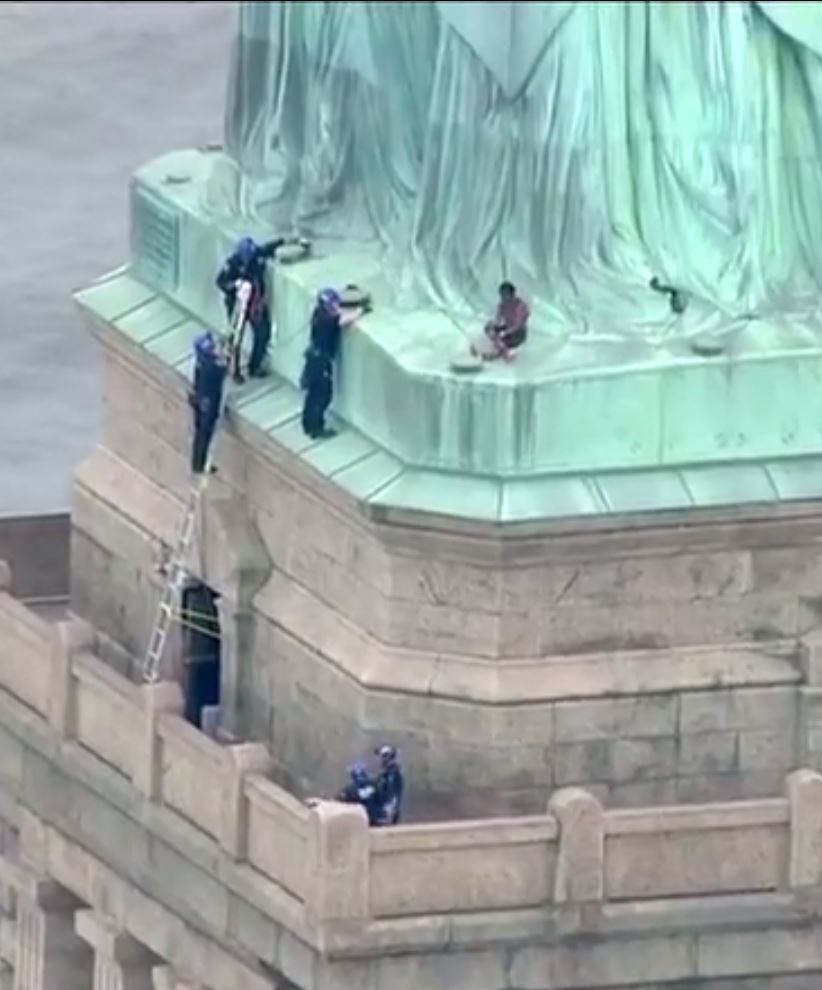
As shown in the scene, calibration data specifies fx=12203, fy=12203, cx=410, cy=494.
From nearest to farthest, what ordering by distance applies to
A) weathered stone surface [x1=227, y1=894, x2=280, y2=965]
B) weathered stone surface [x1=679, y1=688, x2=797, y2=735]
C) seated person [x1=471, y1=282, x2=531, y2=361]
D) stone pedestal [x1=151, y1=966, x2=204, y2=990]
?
seated person [x1=471, y1=282, x2=531, y2=361]
weathered stone surface [x1=227, y1=894, x2=280, y2=965]
weathered stone surface [x1=679, y1=688, x2=797, y2=735]
stone pedestal [x1=151, y1=966, x2=204, y2=990]

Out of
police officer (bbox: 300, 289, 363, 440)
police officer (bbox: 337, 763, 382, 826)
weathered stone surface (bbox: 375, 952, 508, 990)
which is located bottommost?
weathered stone surface (bbox: 375, 952, 508, 990)

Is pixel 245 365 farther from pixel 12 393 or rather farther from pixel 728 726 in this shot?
pixel 12 393

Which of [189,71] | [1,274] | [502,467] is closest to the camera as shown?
[502,467]

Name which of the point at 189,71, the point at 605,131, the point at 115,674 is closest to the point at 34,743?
the point at 115,674

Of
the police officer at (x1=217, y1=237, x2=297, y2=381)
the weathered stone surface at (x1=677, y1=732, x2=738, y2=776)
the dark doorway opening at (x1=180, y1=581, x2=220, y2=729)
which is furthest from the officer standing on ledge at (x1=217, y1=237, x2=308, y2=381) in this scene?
the weathered stone surface at (x1=677, y1=732, x2=738, y2=776)

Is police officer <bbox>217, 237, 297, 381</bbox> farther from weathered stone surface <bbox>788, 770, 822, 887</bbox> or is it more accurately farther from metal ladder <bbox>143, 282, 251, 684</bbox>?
weathered stone surface <bbox>788, 770, 822, 887</bbox>

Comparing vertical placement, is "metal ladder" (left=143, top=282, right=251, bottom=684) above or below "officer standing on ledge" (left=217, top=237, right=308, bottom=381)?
below
